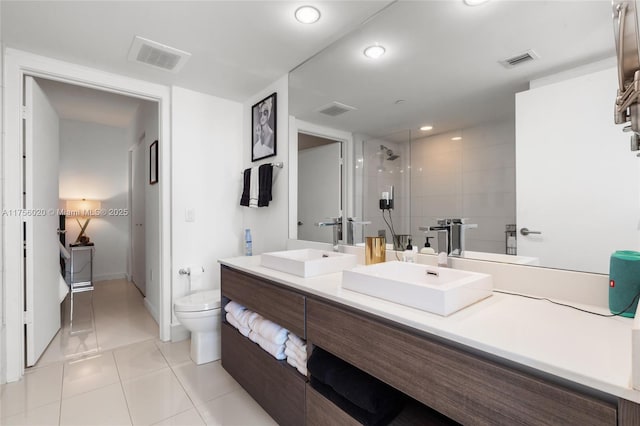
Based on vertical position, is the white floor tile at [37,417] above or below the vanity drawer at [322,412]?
below

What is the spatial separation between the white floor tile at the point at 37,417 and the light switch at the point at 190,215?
1.47 metres

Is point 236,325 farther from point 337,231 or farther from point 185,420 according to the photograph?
point 337,231

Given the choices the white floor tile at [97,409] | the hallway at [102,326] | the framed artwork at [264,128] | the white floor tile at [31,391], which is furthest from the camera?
the framed artwork at [264,128]

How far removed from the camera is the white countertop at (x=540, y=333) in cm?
61

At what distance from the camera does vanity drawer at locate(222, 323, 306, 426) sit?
4.54 feet

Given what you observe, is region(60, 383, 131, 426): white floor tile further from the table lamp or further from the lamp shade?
the lamp shade

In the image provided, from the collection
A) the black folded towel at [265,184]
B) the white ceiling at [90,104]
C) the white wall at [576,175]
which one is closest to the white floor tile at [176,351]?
the black folded towel at [265,184]

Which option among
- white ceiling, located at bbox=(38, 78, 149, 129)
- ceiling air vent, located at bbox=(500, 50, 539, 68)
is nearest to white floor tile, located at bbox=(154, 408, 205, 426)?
ceiling air vent, located at bbox=(500, 50, 539, 68)

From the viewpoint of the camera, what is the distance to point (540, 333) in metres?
0.79

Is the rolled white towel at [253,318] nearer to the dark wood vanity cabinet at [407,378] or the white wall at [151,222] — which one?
the dark wood vanity cabinet at [407,378]

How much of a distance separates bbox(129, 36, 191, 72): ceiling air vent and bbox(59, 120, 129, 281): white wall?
10.4 ft

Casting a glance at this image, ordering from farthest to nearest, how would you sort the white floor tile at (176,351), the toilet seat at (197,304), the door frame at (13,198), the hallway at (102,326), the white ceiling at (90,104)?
the white ceiling at (90,104) < the hallway at (102,326) < the white floor tile at (176,351) < the toilet seat at (197,304) < the door frame at (13,198)

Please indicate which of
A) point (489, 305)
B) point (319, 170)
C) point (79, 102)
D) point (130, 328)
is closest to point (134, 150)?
point (79, 102)

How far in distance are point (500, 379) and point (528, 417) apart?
3.3 inches
